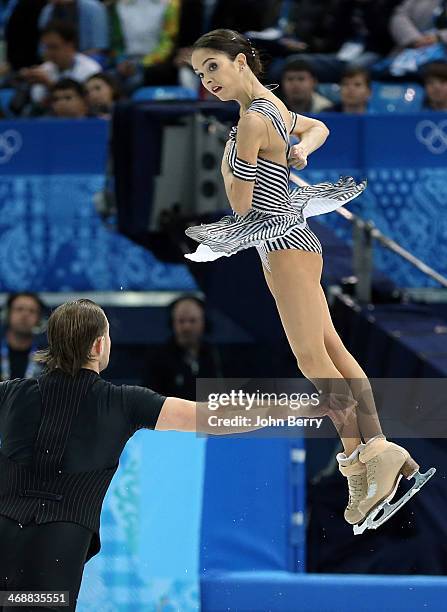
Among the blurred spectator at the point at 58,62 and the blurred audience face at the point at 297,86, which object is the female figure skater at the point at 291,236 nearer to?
the blurred audience face at the point at 297,86

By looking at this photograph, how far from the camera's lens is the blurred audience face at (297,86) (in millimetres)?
7836

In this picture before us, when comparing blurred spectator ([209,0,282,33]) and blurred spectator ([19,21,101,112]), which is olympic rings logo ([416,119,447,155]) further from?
blurred spectator ([19,21,101,112])

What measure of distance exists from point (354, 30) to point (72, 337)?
252 inches

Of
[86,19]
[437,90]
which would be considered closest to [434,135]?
[437,90]

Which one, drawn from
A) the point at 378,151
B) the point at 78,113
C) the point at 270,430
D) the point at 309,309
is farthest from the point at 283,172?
the point at 78,113

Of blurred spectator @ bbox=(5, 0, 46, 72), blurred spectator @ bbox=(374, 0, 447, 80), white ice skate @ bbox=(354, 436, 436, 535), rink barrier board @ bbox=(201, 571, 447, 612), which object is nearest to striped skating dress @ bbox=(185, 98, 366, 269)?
white ice skate @ bbox=(354, 436, 436, 535)

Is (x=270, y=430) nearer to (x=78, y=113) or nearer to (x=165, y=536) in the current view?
(x=165, y=536)

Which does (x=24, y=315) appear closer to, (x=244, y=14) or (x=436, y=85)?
(x=436, y=85)

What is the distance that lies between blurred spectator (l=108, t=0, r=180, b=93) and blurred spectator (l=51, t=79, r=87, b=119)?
2.28ft

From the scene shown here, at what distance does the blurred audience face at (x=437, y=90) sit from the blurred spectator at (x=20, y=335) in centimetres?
293

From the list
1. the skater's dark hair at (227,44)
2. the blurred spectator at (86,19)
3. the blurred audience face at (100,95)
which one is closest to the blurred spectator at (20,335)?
→ the blurred audience face at (100,95)

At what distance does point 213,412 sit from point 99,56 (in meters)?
6.17

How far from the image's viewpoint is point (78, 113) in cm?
895

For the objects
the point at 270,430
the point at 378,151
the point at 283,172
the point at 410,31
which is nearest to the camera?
the point at 283,172
